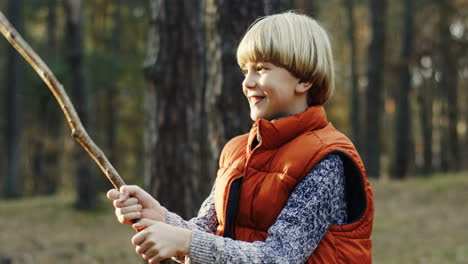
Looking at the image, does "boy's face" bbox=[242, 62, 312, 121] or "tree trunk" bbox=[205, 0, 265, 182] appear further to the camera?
"tree trunk" bbox=[205, 0, 265, 182]

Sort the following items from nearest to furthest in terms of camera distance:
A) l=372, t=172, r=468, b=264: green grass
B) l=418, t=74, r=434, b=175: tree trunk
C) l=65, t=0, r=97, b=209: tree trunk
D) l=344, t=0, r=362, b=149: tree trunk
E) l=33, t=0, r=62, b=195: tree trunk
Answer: l=372, t=172, r=468, b=264: green grass → l=65, t=0, r=97, b=209: tree trunk → l=344, t=0, r=362, b=149: tree trunk → l=33, t=0, r=62, b=195: tree trunk → l=418, t=74, r=434, b=175: tree trunk

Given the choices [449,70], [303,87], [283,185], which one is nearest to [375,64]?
[449,70]

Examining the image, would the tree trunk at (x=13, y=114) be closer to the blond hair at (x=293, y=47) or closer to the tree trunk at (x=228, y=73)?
the tree trunk at (x=228, y=73)

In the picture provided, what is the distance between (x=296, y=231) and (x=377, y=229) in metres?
9.20

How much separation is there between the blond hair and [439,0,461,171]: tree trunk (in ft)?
71.5

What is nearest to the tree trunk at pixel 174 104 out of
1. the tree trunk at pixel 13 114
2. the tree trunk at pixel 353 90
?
the tree trunk at pixel 13 114

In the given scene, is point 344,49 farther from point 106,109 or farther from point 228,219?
point 228,219

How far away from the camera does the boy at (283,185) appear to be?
1912 mm

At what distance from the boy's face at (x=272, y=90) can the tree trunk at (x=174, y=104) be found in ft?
11.5

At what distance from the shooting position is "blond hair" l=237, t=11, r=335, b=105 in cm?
208

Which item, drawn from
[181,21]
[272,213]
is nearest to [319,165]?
[272,213]

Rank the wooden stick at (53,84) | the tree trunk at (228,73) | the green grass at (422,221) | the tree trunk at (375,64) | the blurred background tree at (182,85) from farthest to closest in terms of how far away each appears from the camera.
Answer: the tree trunk at (375,64), the green grass at (422,221), the blurred background tree at (182,85), the tree trunk at (228,73), the wooden stick at (53,84)

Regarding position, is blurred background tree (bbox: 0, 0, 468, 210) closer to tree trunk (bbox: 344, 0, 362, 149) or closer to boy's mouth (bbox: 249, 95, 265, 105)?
tree trunk (bbox: 344, 0, 362, 149)

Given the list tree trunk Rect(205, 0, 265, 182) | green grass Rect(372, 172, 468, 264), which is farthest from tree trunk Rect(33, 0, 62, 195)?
tree trunk Rect(205, 0, 265, 182)
